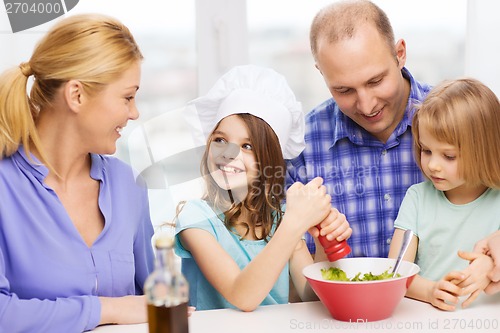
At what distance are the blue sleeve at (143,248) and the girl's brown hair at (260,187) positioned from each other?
151 millimetres

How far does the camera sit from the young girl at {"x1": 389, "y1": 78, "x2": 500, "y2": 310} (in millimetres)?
1440

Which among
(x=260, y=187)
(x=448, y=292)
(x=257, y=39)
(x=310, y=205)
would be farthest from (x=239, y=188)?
(x=257, y=39)

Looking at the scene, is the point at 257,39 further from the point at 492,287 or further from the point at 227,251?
the point at 492,287

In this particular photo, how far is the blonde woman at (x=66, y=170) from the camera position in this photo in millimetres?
1263

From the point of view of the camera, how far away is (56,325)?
1176mm

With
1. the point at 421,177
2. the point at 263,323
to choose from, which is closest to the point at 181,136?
the point at 263,323

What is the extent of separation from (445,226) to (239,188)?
478 mm

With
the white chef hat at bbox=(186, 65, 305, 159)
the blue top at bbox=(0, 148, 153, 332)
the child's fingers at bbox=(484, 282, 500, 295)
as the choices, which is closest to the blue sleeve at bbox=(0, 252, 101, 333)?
the blue top at bbox=(0, 148, 153, 332)

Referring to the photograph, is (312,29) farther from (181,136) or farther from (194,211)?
(194,211)

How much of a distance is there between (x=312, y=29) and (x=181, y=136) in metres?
0.48

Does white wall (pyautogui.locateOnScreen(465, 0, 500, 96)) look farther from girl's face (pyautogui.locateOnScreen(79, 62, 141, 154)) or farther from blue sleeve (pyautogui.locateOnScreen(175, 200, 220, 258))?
girl's face (pyautogui.locateOnScreen(79, 62, 141, 154))

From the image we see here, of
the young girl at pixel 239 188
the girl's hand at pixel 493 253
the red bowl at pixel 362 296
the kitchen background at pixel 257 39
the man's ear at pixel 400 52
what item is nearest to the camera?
the red bowl at pixel 362 296

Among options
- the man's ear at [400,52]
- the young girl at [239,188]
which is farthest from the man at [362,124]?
the young girl at [239,188]

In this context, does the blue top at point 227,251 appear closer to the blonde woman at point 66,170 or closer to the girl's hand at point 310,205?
the blonde woman at point 66,170
